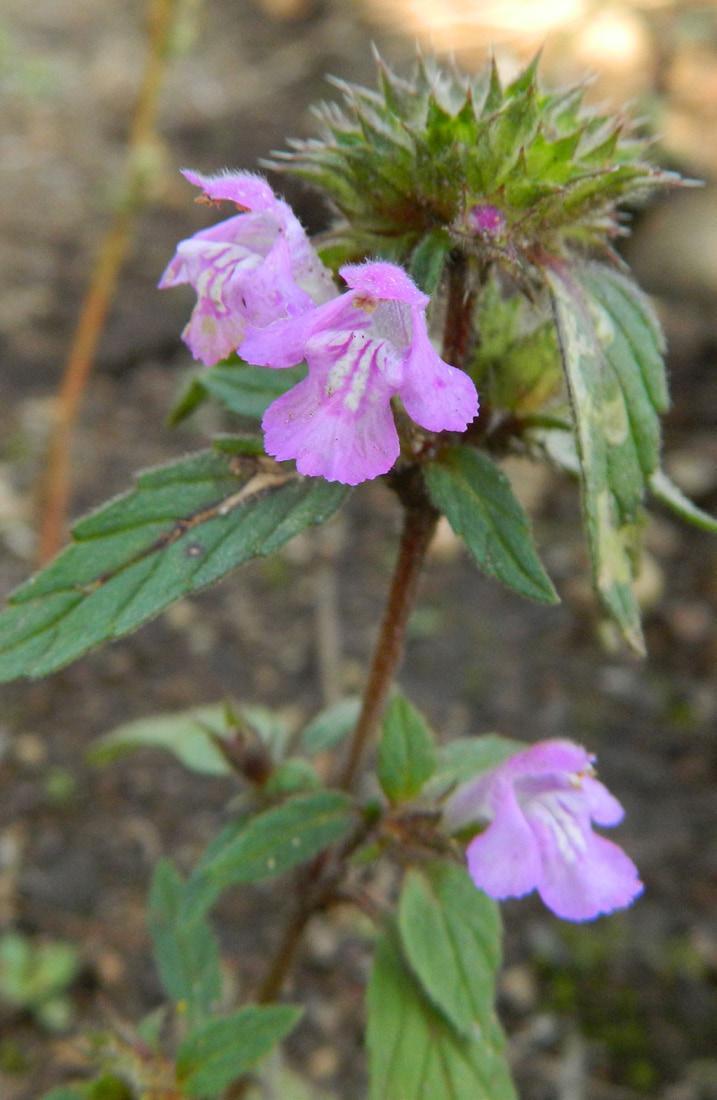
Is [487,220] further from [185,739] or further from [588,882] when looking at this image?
[185,739]

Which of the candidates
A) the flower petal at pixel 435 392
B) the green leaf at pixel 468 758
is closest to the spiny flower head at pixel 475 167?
the flower petal at pixel 435 392

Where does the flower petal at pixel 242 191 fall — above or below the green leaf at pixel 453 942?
above

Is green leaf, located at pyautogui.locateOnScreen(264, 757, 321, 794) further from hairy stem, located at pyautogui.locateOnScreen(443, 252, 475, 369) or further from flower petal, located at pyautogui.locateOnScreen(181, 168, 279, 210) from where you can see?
flower petal, located at pyautogui.locateOnScreen(181, 168, 279, 210)

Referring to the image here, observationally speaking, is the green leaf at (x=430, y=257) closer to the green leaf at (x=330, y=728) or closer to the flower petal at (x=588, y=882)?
the flower petal at (x=588, y=882)

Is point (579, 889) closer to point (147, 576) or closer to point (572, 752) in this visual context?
point (572, 752)

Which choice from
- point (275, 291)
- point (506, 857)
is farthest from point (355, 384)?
point (506, 857)

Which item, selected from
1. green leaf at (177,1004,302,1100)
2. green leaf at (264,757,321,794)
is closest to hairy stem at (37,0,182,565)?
green leaf at (264,757,321,794)
